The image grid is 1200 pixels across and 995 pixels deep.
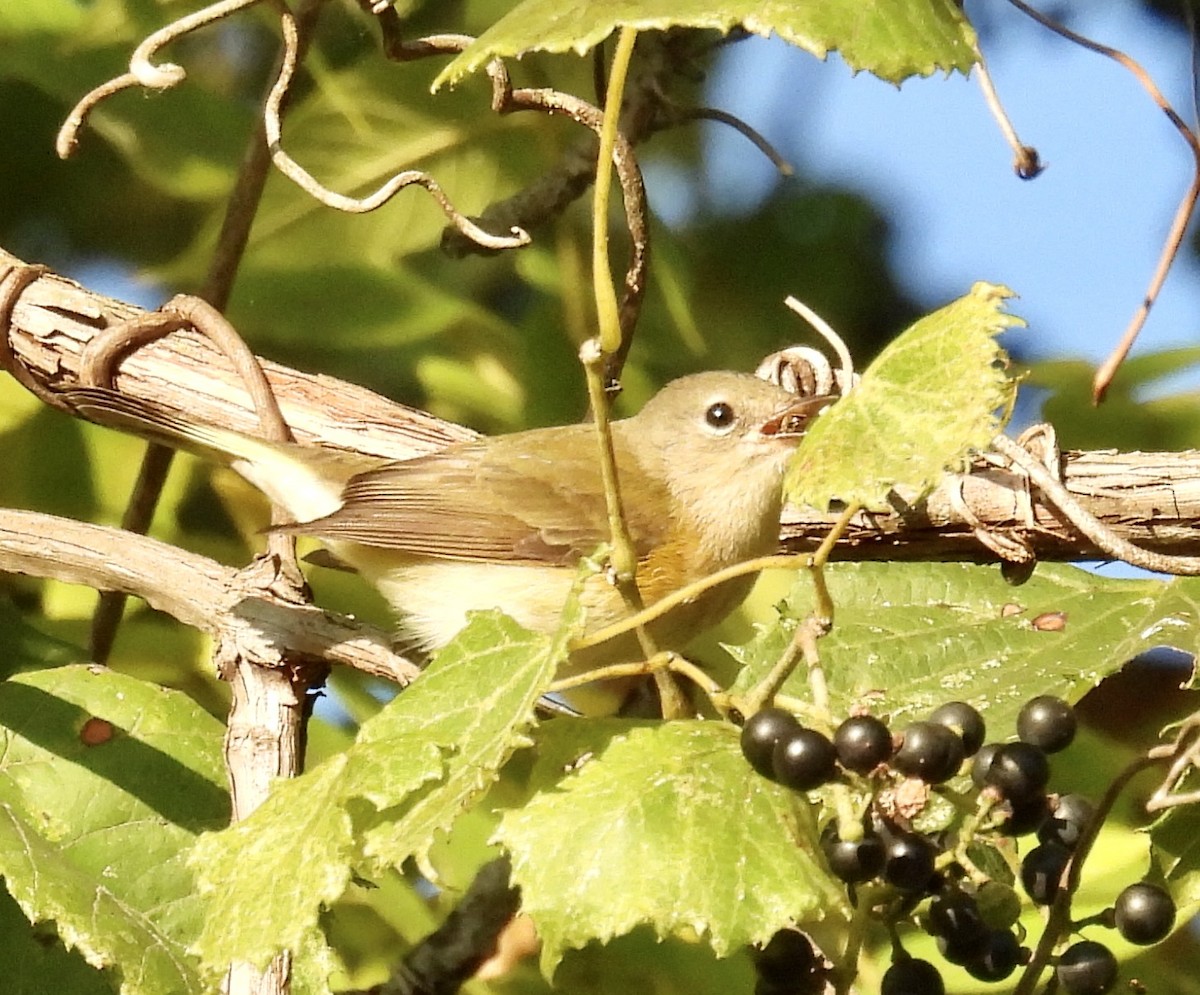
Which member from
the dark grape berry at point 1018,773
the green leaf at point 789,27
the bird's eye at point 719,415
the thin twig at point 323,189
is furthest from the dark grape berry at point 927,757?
the bird's eye at point 719,415

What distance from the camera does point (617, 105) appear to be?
47.5 inches

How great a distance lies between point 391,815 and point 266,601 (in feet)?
1.88

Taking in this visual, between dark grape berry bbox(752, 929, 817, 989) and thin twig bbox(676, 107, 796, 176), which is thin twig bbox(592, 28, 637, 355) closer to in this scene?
dark grape berry bbox(752, 929, 817, 989)

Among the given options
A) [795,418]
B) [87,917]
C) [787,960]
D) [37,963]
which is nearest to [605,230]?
[787,960]

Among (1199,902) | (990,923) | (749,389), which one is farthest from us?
(749,389)

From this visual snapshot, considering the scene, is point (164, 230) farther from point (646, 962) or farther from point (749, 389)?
point (646, 962)

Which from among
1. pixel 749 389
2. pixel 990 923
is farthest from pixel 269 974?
pixel 749 389

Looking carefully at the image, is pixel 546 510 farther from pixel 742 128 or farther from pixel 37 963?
pixel 37 963

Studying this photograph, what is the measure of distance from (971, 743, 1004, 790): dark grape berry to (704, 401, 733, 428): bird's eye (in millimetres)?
1552

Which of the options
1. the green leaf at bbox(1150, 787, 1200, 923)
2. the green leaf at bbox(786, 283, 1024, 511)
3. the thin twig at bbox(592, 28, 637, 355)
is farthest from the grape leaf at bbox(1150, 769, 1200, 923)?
the thin twig at bbox(592, 28, 637, 355)

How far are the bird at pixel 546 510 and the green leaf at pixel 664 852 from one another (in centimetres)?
110

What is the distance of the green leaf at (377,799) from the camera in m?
1.15

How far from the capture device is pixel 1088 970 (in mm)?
1334

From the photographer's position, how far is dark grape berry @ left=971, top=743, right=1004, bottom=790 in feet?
4.34
